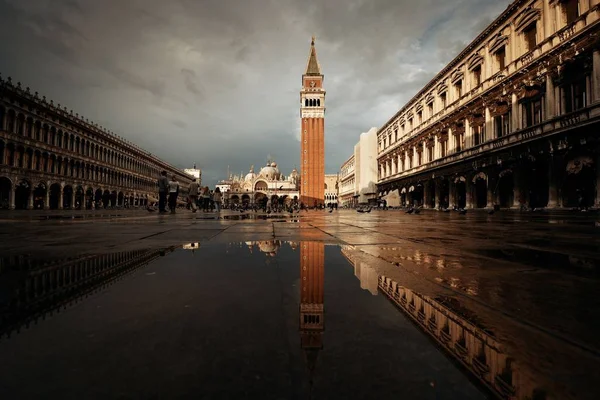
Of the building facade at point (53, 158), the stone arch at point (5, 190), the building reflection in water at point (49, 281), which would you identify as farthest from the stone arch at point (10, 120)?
the building reflection in water at point (49, 281)

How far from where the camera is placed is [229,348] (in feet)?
2.75

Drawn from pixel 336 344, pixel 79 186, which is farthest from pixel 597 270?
pixel 79 186

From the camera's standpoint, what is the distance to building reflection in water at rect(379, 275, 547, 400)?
0.70m

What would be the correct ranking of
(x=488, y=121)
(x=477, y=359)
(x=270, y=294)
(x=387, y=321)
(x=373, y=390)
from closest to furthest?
(x=373, y=390), (x=477, y=359), (x=387, y=321), (x=270, y=294), (x=488, y=121)

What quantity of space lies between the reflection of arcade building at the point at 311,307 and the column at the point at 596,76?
57.0ft

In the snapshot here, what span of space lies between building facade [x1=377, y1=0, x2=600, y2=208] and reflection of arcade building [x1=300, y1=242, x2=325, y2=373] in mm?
16901

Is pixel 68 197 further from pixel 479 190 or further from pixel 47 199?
pixel 479 190

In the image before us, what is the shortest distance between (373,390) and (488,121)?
79.9 ft

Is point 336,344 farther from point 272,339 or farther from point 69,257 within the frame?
point 69,257

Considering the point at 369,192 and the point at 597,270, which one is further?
the point at 369,192

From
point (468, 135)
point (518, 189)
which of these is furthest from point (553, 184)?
→ point (468, 135)

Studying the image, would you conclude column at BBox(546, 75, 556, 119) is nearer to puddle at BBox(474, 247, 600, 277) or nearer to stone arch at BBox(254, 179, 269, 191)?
puddle at BBox(474, 247, 600, 277)

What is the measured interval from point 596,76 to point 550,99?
2.51 metres

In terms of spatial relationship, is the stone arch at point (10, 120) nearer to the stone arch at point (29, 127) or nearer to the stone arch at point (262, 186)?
the stone arch at point (29, 127)
